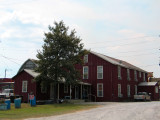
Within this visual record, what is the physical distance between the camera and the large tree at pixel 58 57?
29891 millimetres

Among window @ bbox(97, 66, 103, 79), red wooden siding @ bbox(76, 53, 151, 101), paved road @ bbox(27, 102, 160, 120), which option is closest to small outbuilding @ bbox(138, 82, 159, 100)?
red wooden siding @ bbox(76, 53, 151, 101)

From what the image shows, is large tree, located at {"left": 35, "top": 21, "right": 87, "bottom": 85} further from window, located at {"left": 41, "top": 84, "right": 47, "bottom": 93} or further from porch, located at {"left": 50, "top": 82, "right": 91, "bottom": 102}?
porch, located at {"left": 50, "top": 82, "right": 91, "bottom": 102}

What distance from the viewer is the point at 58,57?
3034cm

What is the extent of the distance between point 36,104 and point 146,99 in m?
18.7

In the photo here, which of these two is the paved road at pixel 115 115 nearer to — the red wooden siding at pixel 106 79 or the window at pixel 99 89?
the red wooden siding at pixel 106 79

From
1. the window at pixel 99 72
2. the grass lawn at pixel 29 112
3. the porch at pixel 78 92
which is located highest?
the window at pixel 99 72

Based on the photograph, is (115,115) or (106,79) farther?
(106,79)

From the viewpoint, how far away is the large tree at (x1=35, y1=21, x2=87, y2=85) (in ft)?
98.1

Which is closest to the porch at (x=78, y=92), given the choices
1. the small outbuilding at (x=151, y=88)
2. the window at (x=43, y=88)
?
the window at (x=43, y=88)

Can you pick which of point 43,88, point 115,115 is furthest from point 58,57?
point 115,115

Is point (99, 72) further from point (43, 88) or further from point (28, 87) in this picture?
point (28, 87)

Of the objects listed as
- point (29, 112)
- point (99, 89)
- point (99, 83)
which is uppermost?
point (99, 83)

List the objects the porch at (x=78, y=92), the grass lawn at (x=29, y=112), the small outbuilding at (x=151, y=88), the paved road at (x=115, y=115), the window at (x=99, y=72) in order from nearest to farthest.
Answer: the paved road at (x=115, y=115) → the grass lawn at (x=29, y=112) → the porch at (x=78, y=92) → the window at (x=99, y=72) → the small outbuilding at (x=151, y=88)

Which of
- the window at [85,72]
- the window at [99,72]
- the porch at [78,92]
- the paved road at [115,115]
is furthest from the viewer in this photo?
the window at [85,72]
